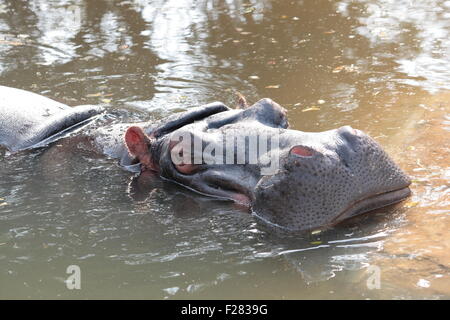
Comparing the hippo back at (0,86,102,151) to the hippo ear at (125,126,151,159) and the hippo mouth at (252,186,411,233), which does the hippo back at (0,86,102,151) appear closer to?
the hippo ear at (125,126,151,159)

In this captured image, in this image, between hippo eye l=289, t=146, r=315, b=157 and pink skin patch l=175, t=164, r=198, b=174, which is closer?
hippo eye l=289, t=146, r=315, b=157

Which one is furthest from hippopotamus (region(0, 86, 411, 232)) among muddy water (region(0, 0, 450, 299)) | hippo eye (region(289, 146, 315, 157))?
muddy water (region(0, 0, 450, 299))

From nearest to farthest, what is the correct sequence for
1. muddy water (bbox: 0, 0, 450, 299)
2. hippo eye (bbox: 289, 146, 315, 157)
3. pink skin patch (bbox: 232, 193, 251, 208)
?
1. muddy water (bbox: 0, 0, 450, 299)
2. hippo eye (bbox: 289, 146, 315, 157)
3. pink skin patch (bbox: 232, 193, 251, 208)

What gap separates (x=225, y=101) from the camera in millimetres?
8281

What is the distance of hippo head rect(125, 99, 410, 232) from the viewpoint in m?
4.62

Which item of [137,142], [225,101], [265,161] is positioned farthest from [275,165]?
[225,101]

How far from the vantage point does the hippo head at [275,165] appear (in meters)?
4.62

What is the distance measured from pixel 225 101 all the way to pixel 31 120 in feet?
7.42

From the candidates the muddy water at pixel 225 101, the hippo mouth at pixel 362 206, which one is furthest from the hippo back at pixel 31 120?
the hippo mouth at pixel 362 206

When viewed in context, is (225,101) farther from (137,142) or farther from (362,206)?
(362,206)

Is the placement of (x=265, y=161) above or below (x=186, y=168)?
above
